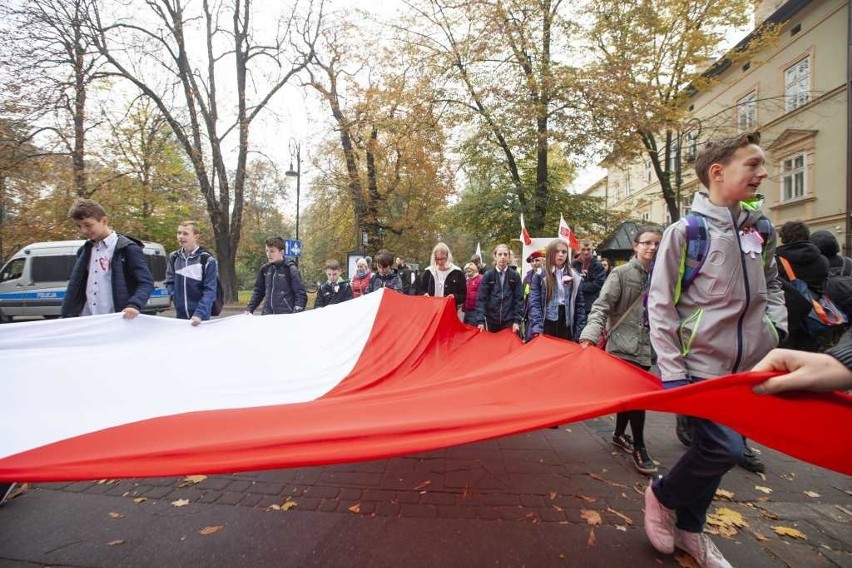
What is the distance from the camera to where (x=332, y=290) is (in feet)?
24.0

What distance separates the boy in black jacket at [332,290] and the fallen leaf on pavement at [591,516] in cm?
504

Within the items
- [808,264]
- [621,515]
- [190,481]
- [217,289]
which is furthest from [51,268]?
[808,264]

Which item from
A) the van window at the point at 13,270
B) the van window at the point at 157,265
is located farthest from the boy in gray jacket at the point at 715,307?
the van window at the point at 13,270

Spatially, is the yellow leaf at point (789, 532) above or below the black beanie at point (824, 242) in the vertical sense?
below

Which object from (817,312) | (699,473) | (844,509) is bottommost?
(844,509)

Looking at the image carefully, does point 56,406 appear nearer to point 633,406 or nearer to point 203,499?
point 203,499

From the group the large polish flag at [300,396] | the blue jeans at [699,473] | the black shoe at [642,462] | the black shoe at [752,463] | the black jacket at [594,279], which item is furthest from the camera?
the black jacket at [594,279]

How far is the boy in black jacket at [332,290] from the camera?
7.14 m

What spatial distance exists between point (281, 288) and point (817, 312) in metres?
5.84

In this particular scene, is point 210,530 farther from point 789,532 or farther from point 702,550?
point 789,532

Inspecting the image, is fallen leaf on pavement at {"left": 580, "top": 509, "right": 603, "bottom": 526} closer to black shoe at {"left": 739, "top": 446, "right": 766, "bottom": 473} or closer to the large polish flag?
the large polish flag

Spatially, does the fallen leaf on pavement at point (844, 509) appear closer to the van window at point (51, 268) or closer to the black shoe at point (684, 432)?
the black shoe at point (684, 432)

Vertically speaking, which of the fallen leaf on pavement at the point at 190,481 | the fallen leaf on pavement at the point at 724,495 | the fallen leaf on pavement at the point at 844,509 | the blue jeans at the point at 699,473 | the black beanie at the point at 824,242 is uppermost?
the black beanie at the point at 824,242

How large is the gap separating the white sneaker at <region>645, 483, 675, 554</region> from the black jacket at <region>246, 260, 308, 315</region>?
4.52 meters
